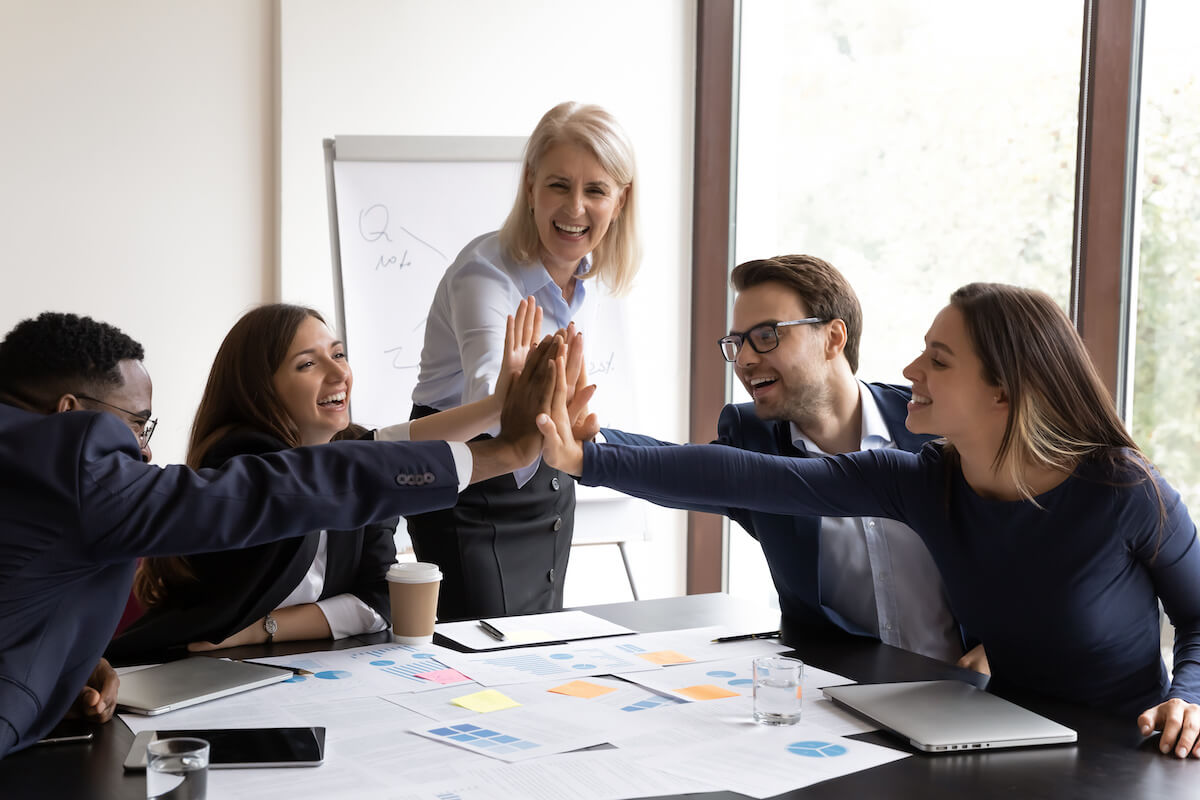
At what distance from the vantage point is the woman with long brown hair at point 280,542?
6.12 ft

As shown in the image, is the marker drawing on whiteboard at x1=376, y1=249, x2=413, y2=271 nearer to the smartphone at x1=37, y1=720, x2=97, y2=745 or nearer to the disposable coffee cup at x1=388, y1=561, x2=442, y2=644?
the disposable coffee cup at x1=388, y1=561, x2=442, y2=644

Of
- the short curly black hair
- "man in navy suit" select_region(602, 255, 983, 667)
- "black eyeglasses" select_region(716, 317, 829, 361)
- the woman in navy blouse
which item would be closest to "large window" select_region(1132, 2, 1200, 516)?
"man in navy suit" select_region(602, 255, 983, 667)

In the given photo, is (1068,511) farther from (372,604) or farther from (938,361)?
(372,604)

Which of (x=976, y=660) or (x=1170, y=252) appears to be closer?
(x=976, y=660)

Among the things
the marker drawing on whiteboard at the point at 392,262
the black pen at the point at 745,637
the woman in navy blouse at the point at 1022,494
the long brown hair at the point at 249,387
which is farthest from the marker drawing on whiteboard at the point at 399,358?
the black pen at the point at 745,637

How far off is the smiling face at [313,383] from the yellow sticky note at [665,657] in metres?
0.87

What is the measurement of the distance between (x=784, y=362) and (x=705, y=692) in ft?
2.94

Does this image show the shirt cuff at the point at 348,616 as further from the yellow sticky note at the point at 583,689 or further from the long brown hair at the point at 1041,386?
the long brown hair at the point at 1041,386

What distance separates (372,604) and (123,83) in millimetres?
2727

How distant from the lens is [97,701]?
1467 millimetres

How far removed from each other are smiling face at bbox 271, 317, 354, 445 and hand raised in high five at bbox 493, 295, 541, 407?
34 cm

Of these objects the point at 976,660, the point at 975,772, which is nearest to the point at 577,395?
the point at 976,660

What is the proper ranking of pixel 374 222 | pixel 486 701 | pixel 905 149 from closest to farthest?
pixel 486 701 → pixel 374 222 → pixel 905 149

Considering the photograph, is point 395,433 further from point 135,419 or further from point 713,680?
point 713,680
